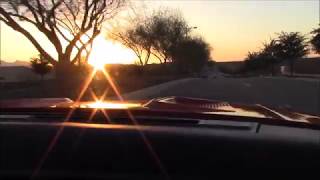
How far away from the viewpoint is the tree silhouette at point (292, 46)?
359ft

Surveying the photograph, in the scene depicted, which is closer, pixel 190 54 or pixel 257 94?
pixel 257 94

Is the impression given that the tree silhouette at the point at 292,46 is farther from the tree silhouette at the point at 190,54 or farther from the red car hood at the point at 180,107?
the red car hood at the point at 180,107

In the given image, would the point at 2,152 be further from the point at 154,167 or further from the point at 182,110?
the point at 182,110

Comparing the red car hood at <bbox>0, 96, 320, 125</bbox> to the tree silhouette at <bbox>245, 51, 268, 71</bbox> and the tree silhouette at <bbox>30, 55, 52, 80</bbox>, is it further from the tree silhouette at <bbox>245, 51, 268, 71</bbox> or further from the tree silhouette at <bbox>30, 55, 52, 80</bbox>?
the tree silhouette at <bbox>245, 51, 268, 71</bbox>

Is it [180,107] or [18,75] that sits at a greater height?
[180,107]

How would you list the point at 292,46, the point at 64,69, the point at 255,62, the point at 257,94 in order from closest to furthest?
1. the point at 64,69
2. the point at 257,94
3. the point at 292,46
4. the point at 255,62

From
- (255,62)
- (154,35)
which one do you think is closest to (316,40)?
(154,35)

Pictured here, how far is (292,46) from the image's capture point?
111312 mm

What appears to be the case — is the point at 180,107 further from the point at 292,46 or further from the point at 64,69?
the point at 292,46

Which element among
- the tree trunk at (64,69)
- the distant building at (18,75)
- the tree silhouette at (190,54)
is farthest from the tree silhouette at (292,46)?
the tree trunk at (64,69)

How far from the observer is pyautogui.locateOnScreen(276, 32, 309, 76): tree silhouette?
359 feet

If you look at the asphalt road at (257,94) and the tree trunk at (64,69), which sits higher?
the tree trunk at (64,69)

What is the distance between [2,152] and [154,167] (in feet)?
1.95

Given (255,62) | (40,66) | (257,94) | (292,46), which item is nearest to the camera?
(257,94)
